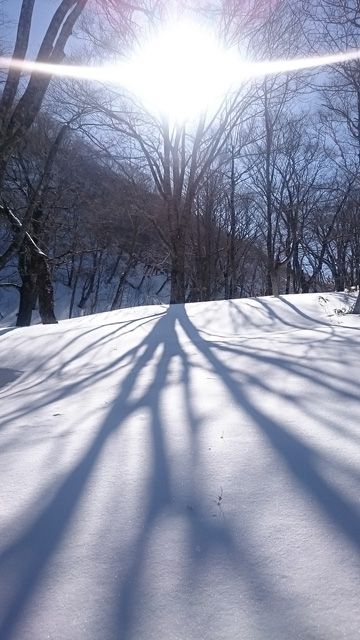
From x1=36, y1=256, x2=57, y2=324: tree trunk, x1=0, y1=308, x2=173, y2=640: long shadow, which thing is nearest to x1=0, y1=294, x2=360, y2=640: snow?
x1=0, y1=308, x2=173, y2=640: long shadow

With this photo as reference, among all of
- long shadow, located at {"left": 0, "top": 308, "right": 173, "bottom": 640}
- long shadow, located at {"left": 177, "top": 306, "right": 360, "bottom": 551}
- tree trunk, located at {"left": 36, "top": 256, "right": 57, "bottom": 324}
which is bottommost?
long shadow, located at {"left": 0, "top": 308, "right": 173, "bottom": 640}

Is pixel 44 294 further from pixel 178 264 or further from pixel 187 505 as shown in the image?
pixel 187 505

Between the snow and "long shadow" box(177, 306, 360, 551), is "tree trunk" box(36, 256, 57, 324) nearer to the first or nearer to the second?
the snow

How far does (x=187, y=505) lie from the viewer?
1995 millimetres

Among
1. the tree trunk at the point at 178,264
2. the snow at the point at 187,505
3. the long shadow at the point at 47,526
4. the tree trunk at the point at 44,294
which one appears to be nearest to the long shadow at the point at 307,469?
the snow at the point at 187,505

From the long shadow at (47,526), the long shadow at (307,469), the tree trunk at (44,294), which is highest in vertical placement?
the tree trunk at (44,294)

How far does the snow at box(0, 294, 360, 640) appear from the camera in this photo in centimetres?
146

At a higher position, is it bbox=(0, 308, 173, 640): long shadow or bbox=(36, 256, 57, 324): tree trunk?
bbox=(36, 256, 57, 324): tree trunk

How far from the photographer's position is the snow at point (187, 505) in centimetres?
146

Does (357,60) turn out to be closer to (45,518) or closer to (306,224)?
(45,518)

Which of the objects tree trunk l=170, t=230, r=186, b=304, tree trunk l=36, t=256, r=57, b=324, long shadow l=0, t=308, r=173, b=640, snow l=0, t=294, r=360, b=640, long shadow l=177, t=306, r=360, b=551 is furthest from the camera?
tree trunk l=170, t=230, r=186, b=304

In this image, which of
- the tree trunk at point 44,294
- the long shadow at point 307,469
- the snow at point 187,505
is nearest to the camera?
the snow at point 187,505

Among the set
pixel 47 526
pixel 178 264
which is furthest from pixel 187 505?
pixel 178 264

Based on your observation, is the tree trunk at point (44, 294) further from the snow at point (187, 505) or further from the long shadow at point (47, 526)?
the long shadow at point (47, 526)
